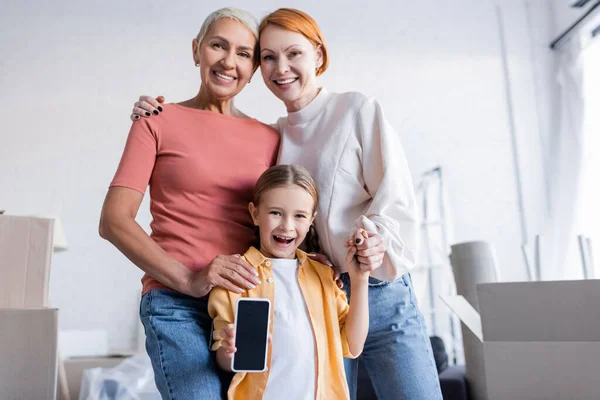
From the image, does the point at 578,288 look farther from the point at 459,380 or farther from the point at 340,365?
the point at 459,380

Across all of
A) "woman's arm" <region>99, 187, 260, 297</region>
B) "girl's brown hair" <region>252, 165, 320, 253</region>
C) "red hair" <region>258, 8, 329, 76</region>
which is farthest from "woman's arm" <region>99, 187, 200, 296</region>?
"red hair" <region>258, 8, 329, 76</region>

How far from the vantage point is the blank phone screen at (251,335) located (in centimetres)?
106

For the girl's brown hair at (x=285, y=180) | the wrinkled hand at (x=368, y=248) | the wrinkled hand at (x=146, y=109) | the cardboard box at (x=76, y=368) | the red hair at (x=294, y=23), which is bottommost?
the cardboard box at (x=76, y=368)

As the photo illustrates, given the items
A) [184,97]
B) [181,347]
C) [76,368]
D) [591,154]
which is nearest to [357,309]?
[181,347]

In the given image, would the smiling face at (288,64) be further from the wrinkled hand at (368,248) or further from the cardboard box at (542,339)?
the cardboard box at (542,339)

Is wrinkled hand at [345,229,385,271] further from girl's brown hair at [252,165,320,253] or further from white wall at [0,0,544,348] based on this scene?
white wall at [0,0,544,348]

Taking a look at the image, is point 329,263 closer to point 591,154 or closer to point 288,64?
point 288,64

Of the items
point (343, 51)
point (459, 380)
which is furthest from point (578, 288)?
point (343, 51)

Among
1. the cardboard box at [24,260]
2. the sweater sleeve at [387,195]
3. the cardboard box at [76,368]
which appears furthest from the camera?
the cardboard box at [76,368]

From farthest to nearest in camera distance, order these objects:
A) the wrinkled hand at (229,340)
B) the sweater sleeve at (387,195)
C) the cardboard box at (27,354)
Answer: the cardboard box at (27,354) → the sweater sleeve at (387,195) → the wrinkled hand at (229,340)

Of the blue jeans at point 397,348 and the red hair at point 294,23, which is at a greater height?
the red hair at point 294,23

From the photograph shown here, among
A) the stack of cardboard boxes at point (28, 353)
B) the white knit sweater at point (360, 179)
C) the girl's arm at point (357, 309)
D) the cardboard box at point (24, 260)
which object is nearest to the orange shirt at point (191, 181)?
the white knit sweater at point (360, 179)

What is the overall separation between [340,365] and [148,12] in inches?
148

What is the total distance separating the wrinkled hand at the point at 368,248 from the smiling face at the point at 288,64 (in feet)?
1.23
